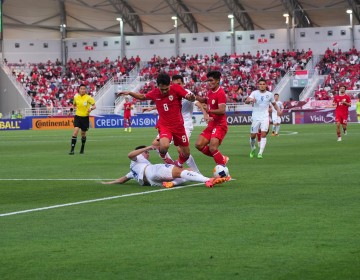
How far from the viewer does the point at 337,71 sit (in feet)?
251

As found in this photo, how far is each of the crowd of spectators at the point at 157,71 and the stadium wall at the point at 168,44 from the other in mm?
957

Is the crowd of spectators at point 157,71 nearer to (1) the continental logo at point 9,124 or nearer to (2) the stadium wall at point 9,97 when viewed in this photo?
(2) the stadium wall at point 9,97

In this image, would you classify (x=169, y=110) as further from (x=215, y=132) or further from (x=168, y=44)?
(x=168, y=44)

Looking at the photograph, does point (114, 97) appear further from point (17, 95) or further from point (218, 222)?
point (218, 222)

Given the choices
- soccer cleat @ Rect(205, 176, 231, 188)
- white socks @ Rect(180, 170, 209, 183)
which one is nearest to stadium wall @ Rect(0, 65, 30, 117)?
white socks @ Rect(180, 170, 209, 183)

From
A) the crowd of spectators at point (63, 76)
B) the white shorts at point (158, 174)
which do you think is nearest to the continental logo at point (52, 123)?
the crowd of spectators at point (63, 76)

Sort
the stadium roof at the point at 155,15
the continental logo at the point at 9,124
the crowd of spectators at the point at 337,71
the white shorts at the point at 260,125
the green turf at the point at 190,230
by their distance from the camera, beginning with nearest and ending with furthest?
the green turf at the point at 190,230
the white shorts at the point at 260,125
the continental logo at the point at 9,124
the crowd of spectators at the point at 337,71
the stadium roof at the point at 155,15

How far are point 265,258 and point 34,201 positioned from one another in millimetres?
6487

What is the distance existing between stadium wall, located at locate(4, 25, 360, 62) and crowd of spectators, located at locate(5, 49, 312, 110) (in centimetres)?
96

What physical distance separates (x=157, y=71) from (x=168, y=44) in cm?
540

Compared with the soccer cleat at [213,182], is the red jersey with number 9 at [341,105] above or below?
above

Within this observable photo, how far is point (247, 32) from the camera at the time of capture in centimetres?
8575

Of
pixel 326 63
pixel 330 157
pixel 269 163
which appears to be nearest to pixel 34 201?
pixel 269 163

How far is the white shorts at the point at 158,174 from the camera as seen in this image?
15781mm
